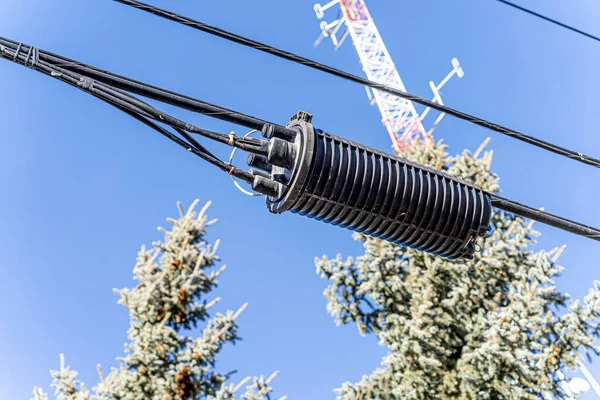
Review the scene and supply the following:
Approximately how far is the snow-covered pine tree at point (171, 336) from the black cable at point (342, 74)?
7.66 meters

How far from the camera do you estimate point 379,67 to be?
27.0 metres

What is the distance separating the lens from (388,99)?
24812 mm

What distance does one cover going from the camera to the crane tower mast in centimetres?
2377

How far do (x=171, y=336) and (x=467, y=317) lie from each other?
6161 millimetres

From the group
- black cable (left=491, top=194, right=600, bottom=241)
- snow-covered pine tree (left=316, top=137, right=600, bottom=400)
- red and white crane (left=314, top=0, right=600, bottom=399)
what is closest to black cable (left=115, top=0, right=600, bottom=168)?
black cable (left=491, top=194, right=600, bottom=241)

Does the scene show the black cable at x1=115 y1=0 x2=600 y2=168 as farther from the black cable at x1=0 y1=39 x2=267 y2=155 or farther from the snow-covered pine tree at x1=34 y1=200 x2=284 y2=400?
the snow-covered pine tree at x1=34 y1=200 x2=284 y2=400

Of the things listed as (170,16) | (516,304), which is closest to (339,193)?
(170,16)

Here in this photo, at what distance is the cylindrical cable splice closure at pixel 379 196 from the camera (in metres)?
3.55

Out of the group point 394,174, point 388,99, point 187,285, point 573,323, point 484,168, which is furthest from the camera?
point 388,99

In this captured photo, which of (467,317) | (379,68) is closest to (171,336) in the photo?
(467,317)

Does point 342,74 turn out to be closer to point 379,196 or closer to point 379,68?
point 379,196

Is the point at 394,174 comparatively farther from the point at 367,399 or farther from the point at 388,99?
the point at 388,99

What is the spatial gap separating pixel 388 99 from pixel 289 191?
21972 millimetres

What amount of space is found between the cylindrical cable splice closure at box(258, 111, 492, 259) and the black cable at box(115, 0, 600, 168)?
0.83 m
